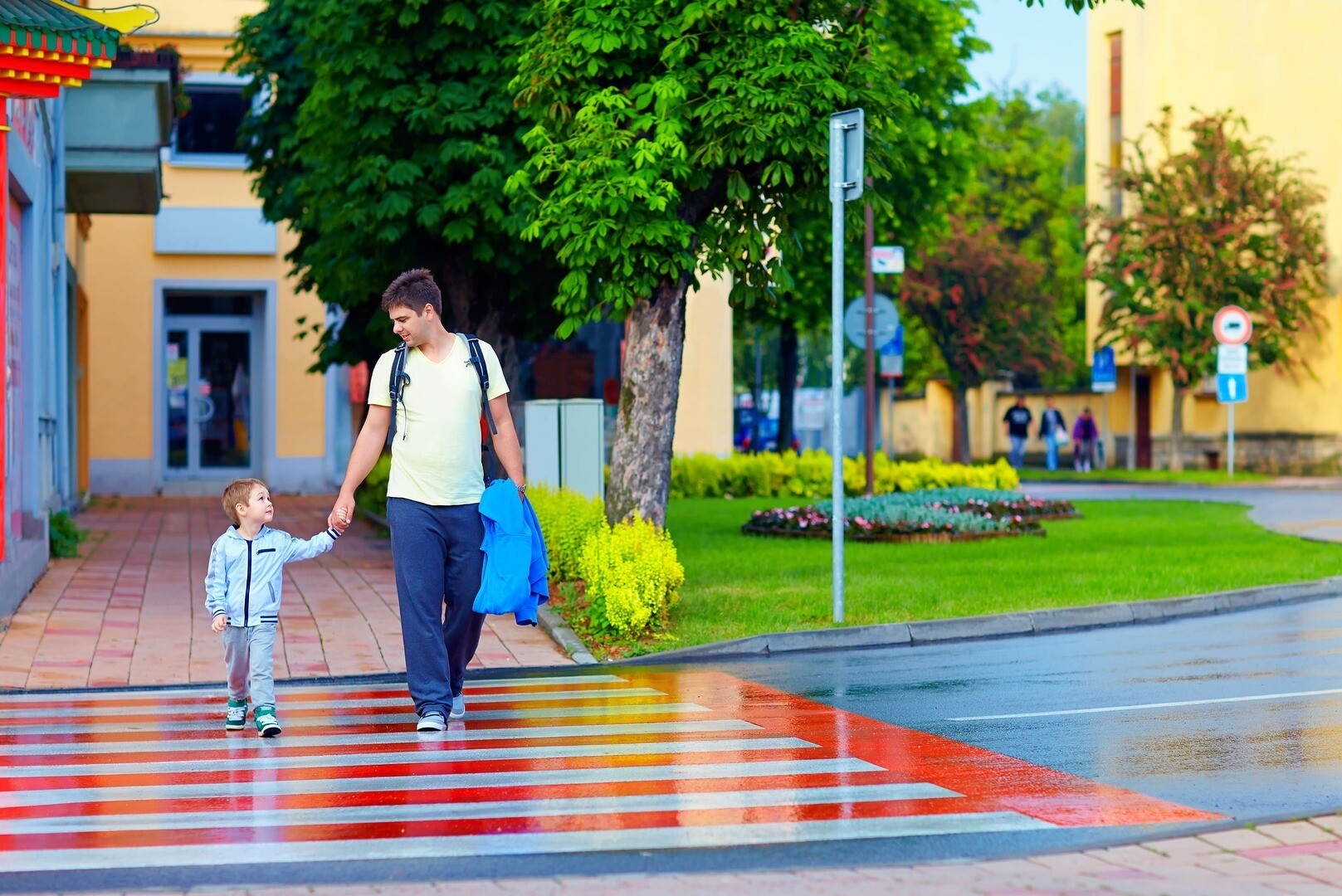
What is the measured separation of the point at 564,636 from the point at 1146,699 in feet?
13.9

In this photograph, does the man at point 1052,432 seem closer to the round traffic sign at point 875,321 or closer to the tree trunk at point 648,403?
the round traffic sign at point 875,321

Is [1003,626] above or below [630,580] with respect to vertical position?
below

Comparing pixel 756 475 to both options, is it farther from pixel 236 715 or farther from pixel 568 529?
pixel 236 715

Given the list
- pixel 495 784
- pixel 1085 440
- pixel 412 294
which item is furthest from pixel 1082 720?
pixel 1085 440

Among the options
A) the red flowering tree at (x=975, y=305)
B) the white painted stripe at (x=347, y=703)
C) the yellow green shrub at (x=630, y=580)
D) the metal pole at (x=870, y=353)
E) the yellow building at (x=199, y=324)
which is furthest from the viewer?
the red flowering tree at (x=975, y=305)

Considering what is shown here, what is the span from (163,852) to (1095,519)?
19084mm

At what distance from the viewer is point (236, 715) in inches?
323

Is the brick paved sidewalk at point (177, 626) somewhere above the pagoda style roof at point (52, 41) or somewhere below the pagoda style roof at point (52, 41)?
below

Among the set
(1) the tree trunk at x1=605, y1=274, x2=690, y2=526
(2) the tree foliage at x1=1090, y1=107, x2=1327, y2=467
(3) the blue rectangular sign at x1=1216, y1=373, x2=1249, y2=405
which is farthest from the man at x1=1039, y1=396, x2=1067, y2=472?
(1) the tree trunk at x1=605, y1=274, x2=690, y2=526

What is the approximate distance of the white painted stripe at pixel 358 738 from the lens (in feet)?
25.4

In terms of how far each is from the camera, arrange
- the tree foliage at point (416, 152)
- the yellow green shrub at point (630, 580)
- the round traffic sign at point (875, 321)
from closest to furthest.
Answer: the yellow green shrub at point (630, 580)
the tree foliage at point (416, 152)
the round traffic sign at point (875, 321)

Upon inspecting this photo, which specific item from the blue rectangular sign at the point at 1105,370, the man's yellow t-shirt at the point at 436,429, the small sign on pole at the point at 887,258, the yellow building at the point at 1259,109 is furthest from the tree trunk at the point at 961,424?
the man's yellow t-shirt at the point at 436,429

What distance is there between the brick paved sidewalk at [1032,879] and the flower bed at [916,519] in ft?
46.3

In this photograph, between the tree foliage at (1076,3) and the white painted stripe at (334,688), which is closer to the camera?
the white painted stripe at (334,688)
